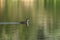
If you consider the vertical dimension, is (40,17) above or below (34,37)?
above

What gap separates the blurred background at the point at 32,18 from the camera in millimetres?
1901

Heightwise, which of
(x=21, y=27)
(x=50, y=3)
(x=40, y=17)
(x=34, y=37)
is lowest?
(x=34, y=37)

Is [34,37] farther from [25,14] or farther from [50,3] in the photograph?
[50,3]

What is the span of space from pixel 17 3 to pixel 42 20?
372mm

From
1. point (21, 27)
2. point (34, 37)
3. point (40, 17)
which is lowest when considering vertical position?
point (34, 37)

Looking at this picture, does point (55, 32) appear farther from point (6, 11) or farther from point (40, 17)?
point (6, 11)

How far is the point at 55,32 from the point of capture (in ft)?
6.35

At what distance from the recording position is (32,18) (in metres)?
1.92

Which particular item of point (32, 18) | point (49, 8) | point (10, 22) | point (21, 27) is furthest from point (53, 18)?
point (10, 22)

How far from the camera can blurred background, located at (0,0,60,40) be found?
1901 millimetres

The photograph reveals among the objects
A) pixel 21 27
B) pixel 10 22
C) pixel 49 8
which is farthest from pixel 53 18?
pixel 10 22

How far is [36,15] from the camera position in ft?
6.31

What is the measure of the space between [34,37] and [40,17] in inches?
10.1

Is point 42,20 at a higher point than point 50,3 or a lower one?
lower
